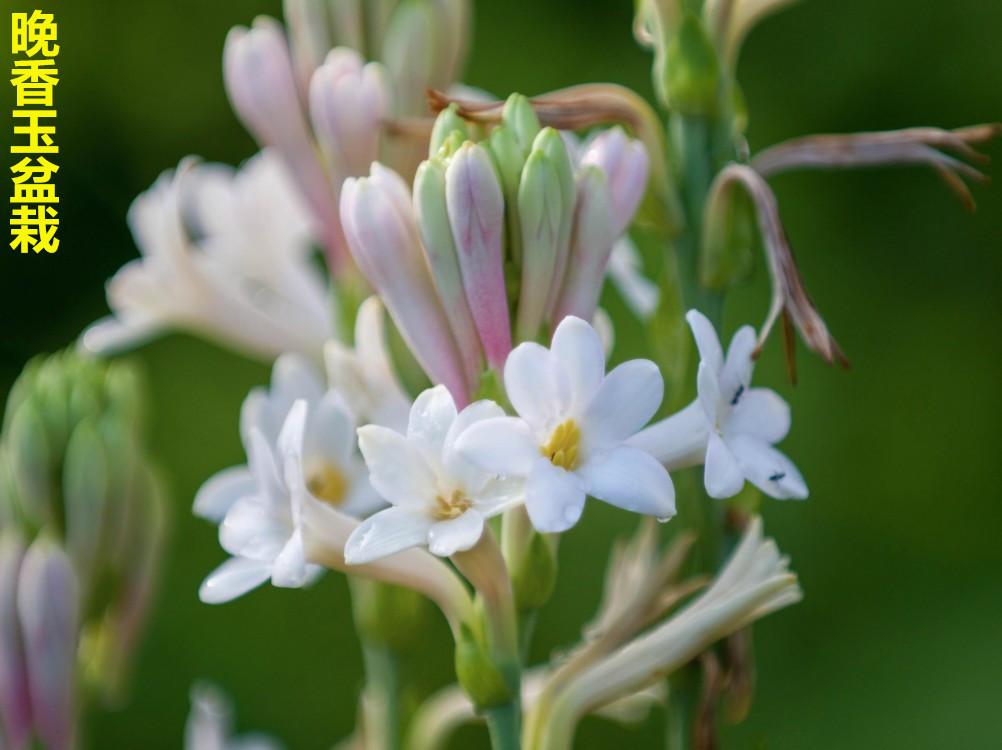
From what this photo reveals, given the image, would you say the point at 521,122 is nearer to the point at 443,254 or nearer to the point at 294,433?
the point at 443,254

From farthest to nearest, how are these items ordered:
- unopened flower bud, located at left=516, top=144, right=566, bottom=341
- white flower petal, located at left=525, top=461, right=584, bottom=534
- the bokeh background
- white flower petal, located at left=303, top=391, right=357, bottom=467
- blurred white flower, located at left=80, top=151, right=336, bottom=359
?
1. the bokeh background
2. blurred white flower, located at left=80, top=151, right=336, bottom=359
3. white flower petal, located at left=303, top=391, right=357, bottom=467
4. unopened flower bud, located at left=516, top=144, right=566, bottom=341
5. white flower petal, located at left=525, top=461, right=584, bottom=534

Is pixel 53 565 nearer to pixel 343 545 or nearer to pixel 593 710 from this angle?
pixel 343 545

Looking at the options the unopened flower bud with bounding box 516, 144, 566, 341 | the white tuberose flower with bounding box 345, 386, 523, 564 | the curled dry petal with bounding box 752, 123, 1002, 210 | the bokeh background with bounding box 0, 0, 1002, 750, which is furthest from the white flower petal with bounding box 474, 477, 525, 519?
the bokeh background with bounding box 0, 0, 1002, 750

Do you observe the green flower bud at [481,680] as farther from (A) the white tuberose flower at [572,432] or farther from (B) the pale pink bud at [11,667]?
(B) the pale pink bud at [11,667]

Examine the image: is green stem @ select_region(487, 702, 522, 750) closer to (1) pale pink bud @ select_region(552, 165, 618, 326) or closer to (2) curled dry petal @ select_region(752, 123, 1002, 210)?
(1) pale pink bud @ select_region(552, 165, 618, 326)

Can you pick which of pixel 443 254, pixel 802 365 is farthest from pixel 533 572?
pixel 802 365

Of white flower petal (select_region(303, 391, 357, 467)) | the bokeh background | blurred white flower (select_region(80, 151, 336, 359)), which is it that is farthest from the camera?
the bokeh background
